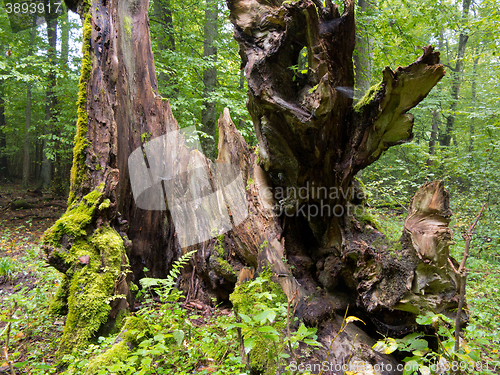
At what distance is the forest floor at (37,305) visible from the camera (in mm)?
2365

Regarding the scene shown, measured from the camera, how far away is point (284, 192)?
3.66 m

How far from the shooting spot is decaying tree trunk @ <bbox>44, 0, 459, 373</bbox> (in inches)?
99.6

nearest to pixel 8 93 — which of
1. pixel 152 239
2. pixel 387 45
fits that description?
pixel 152 239

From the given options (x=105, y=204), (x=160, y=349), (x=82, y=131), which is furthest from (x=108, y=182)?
(x=160, y=349)

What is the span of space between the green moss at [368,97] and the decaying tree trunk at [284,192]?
0.01 meters

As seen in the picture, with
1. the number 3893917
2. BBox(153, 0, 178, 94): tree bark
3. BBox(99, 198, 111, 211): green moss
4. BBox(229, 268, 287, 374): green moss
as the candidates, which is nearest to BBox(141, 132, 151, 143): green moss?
BBox(99, 198, 111, 211): green moss

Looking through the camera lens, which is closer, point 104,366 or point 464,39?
point 104,366

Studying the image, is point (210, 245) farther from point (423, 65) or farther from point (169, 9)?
Result: point (169, 9)

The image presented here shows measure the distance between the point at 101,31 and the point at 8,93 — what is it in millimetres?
14391

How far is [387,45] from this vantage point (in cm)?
631

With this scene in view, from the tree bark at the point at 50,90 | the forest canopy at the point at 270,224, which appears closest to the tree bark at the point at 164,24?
the tree bark at the point at 50,90

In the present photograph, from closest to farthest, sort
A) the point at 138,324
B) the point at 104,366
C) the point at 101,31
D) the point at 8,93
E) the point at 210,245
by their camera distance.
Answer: the point at 104,366 < the point at 138,324 < the point at 101,31 < the point at 210,245 < the point at 8,93

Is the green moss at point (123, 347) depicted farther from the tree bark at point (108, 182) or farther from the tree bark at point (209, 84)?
the tree bark at point (209, 84)

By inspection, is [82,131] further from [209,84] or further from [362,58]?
[362,58]
